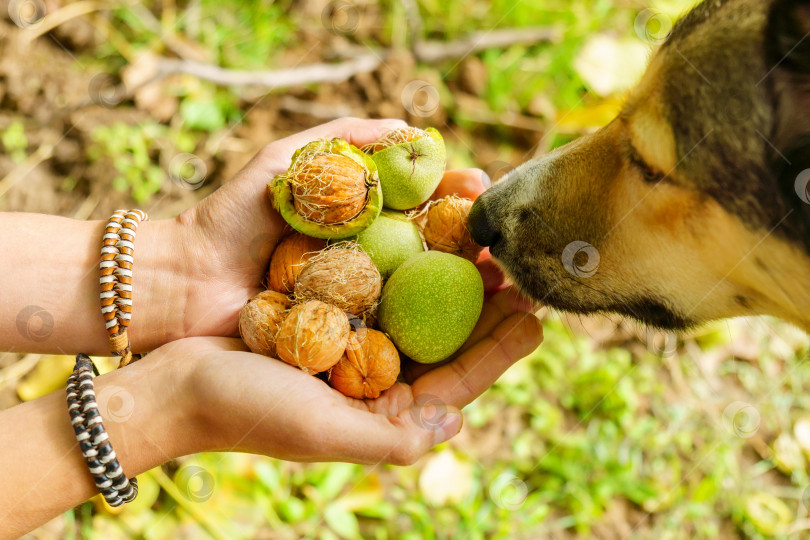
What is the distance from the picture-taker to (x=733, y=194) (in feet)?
5.53

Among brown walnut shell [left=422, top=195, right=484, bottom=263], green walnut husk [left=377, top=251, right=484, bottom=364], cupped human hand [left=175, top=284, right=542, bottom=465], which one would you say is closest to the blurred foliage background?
brown walnut shell [left=422, top=195, right=484, bottom=263]

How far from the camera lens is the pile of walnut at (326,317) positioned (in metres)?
1.97

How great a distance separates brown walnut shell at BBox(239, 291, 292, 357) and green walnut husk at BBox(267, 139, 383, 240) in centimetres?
29

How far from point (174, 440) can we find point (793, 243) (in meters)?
1.85

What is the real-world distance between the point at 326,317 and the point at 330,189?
1.39ft

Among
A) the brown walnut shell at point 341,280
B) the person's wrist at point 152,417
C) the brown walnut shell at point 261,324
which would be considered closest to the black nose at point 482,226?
the brown walnut shell at point 341,280

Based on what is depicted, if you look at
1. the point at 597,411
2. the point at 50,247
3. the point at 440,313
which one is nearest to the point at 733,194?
the point at 440,313

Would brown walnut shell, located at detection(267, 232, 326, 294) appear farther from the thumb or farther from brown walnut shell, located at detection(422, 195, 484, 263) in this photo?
the thumb

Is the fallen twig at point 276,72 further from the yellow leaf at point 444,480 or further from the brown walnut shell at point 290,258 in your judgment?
the yellow leaf at point 444,480

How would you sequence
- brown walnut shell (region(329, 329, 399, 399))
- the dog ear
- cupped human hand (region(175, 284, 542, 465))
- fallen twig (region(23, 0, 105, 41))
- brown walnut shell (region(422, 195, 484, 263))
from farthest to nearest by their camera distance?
fallen twig (region(23, 0, 105, 41))
brown walnut shell (region(422, 195, 484, 263))
brown walnut shell (region(329, 329, 399, 399))
cupped human hand (region(175, 284, 542, 465))
the dog ear

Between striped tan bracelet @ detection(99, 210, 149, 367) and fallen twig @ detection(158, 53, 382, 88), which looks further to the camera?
fallen twig @ detection(158, 53, 382, 88)

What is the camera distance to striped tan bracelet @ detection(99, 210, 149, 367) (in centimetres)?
217

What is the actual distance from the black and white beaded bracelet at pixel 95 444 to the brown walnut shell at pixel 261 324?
496mm

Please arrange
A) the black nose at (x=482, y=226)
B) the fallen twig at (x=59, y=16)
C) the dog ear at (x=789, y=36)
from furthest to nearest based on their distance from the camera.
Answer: the fallen twig at (x=59, y=16)
the black nose at (x=482, y=226)
the dog ear at (x=789, y=36)
